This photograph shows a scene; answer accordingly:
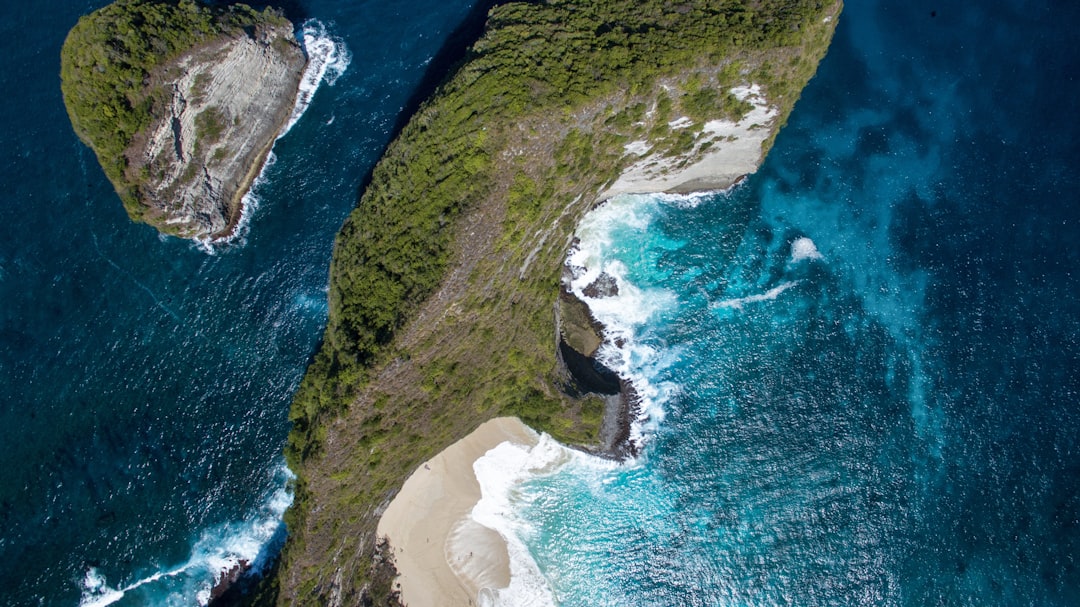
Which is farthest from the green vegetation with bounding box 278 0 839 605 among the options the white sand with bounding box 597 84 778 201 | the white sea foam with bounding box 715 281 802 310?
the white sea foam with bounding box 715 281 802 310

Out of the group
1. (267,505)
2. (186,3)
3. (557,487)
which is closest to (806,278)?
(557,487)

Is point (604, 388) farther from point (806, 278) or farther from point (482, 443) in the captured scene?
point (806, 278)

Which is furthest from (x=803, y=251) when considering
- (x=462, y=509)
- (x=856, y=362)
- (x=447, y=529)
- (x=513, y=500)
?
(x=447, y=529)

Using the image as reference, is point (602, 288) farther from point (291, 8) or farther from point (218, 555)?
point (218, 555)

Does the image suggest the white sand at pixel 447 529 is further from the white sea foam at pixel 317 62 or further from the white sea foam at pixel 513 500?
the white sea foam at pixel 317 62

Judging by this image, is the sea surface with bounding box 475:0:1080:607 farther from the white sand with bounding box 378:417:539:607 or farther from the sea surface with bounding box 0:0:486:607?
the sea surface with bounding box 0:0:486:607

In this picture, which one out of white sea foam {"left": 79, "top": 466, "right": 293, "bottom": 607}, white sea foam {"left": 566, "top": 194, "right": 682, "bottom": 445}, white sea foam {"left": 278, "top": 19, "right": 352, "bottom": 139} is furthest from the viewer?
white sea foam {"left": 278, "top": 19, "right": 352, "bottom": 139}
